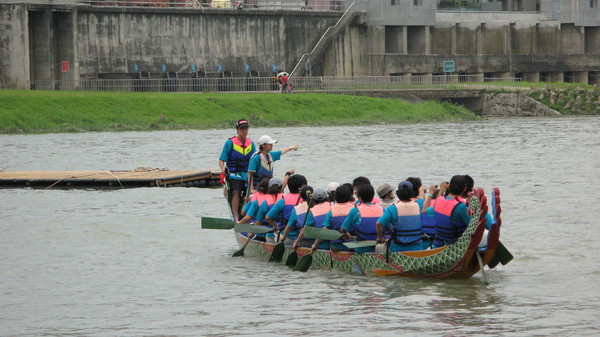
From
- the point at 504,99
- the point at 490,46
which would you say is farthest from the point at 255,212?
the point at 490,46

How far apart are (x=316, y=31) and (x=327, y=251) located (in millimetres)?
55340

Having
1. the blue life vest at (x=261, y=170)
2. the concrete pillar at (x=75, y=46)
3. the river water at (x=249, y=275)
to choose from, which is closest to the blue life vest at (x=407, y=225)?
the river water at (x=249, y=275)

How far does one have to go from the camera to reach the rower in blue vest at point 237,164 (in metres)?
20.9

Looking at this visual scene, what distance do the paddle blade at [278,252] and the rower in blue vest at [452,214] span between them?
123 inches

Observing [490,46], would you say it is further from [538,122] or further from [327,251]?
[327,251]

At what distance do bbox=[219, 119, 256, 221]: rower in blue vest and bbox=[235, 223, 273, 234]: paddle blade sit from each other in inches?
62.0

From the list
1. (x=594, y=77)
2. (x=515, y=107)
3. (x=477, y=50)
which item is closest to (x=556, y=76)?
(x=594, y=77)

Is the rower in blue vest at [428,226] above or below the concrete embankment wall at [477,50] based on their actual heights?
below

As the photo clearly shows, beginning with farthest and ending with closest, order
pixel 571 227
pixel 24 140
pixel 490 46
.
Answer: pixel 490 46 < pixel 24 140 < pixel 571 227

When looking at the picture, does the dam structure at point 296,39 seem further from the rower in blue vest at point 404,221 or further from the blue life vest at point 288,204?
the rower in blue vest at point 404,221

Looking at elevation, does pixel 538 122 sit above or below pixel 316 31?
below

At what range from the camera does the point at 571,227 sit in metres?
23.1

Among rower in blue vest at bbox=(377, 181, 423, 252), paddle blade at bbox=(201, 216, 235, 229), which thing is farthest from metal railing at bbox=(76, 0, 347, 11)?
rower in blue vest at bbox=(377, 181, 423, 252)

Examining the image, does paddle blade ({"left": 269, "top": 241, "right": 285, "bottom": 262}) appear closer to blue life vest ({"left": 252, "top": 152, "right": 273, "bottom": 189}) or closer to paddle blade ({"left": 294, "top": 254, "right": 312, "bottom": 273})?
paddle blade ({"left": 294, "top": 254, "right": 312, "bottom": 273})
